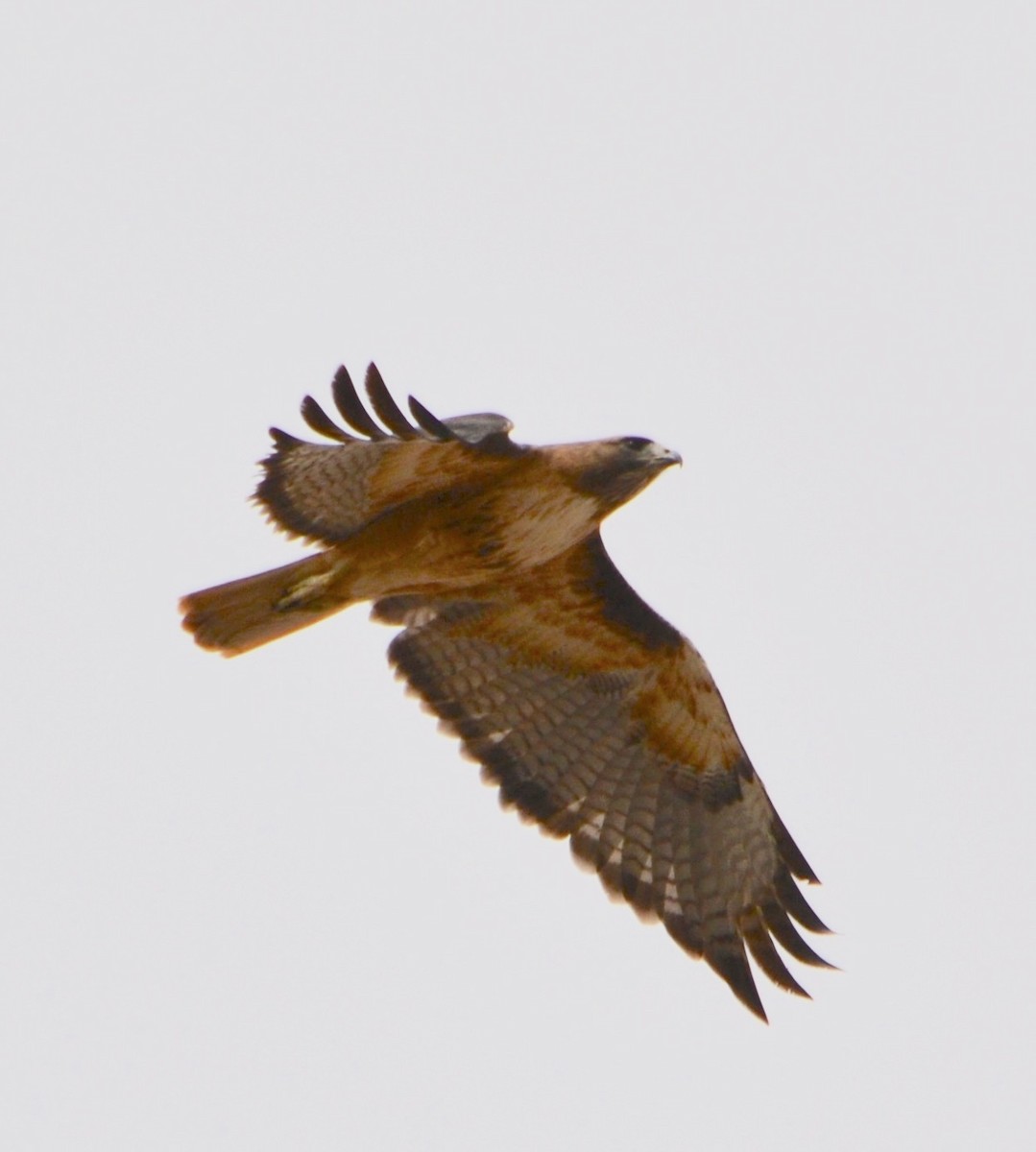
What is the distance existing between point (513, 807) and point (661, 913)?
893 mm

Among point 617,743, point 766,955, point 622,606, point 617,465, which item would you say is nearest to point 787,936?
point 766,955

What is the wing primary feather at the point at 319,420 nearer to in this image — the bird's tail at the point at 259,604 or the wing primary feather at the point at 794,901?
the bird's tail at the point at 259,604

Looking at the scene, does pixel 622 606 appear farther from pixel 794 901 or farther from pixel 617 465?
pixel 794 901

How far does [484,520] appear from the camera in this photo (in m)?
9.65

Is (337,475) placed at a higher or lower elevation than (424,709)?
higher

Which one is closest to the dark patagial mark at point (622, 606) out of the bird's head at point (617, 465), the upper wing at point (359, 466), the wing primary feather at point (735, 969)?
the bird's head at point (617, 465)

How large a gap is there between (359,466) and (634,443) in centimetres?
126

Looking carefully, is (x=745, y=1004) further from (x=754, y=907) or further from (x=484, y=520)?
(x=484, y=520)

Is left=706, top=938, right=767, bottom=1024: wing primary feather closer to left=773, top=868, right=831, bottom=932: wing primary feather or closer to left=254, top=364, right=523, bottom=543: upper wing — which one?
left=773, top=868, right=831, bottom=932: wing primary feather

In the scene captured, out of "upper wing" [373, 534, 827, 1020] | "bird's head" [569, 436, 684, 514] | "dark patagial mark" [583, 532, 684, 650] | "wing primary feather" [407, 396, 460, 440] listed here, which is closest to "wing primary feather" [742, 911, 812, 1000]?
"upper wing" [373, 534, 827, 1020]

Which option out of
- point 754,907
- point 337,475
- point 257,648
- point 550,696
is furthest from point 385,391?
point 754,907

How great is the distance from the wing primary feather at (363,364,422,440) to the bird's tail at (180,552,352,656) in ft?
4.45

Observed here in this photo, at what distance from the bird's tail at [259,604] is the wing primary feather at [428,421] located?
1.36m

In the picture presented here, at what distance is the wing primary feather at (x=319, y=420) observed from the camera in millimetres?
8734
